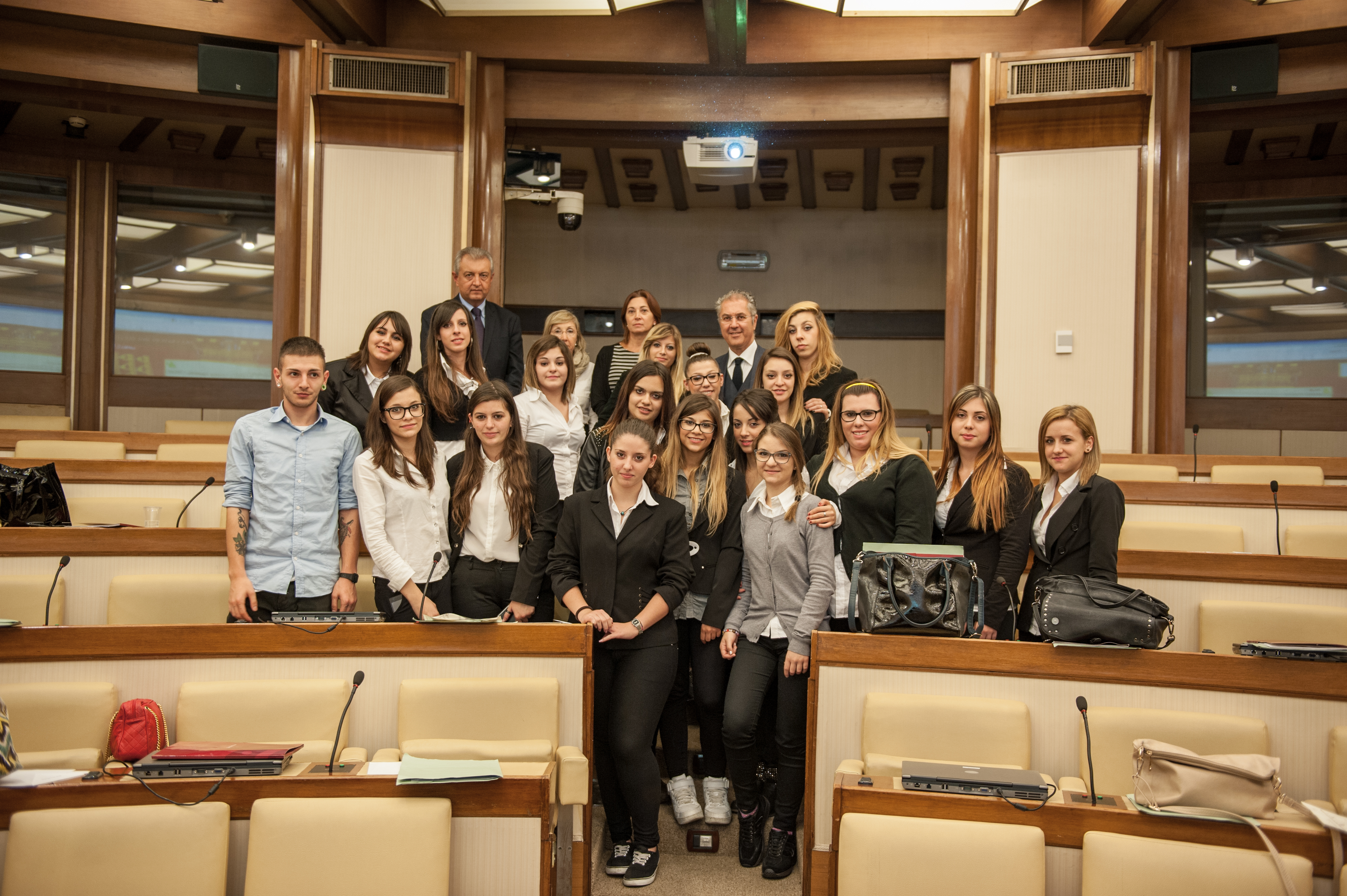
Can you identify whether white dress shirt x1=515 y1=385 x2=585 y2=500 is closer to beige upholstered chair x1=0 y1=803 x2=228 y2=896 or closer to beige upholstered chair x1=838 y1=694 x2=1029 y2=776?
beige upholstered chair x1=838 y1=694 x2=1029 y2=776

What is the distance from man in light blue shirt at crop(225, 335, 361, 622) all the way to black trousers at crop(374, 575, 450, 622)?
8 centimetres

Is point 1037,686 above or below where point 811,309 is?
below

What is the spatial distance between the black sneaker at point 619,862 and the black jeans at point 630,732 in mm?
34

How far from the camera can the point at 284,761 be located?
6.40 feet

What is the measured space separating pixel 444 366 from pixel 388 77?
262 centimetres

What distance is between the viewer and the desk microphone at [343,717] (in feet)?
6.48

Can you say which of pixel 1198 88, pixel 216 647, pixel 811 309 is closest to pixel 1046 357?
pixel 1198 88

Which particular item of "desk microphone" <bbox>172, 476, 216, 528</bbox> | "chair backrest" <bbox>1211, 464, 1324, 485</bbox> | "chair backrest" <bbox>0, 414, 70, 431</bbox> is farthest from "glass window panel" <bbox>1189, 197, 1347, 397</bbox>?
"chair backrest" <bbox>0, 414, 70, 431</bbox>

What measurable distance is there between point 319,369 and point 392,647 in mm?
875

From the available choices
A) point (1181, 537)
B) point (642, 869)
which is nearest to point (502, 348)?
point (642, 869)

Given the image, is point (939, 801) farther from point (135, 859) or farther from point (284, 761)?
point (135, 859)

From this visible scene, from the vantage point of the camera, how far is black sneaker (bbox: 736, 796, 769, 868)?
2.52 metres

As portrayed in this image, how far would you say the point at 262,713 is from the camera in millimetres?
2184

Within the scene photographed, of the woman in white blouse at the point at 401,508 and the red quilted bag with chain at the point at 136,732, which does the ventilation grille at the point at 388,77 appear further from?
the red quilted bag with chain at the point at 136,732
